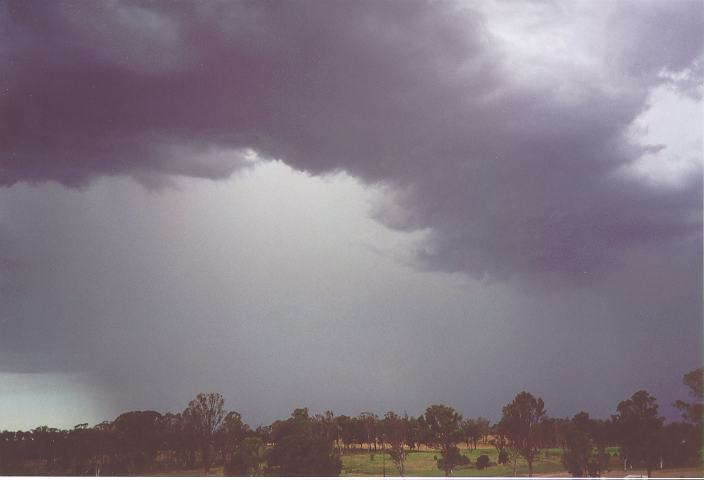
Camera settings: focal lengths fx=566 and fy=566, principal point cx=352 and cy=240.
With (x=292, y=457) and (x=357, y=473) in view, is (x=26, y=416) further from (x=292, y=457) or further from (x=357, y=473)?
(x=357, y=473)

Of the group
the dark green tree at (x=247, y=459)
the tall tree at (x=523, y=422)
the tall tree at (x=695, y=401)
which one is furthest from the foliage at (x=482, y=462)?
the dark green tree at (x=247, y=459)

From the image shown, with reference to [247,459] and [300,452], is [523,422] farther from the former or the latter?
[247,459]

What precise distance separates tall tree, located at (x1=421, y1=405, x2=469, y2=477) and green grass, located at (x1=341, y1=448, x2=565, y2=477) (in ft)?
0.34

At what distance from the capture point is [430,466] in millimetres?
7105

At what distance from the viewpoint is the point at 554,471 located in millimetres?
6727

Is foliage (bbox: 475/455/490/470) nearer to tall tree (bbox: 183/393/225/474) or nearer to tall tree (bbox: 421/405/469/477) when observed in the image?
tall tree (bbox: 421/405/469/477)

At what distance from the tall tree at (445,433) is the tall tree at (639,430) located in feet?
6.30

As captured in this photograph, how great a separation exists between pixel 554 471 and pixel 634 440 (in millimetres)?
1071

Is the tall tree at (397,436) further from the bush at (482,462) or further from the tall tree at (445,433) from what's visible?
the bush at (482,462)

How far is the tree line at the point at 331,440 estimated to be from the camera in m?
6.84

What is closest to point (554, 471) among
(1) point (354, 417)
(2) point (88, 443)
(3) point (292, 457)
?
(1) point (354, 417)

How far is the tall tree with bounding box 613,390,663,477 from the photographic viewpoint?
21.9ft

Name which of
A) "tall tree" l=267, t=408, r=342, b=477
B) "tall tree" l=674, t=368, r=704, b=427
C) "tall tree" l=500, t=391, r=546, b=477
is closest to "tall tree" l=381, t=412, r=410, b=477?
"tall tree" l=267, t=408, r=342, b=477

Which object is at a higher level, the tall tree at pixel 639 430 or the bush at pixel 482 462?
the tall tree at pixel 639 430
